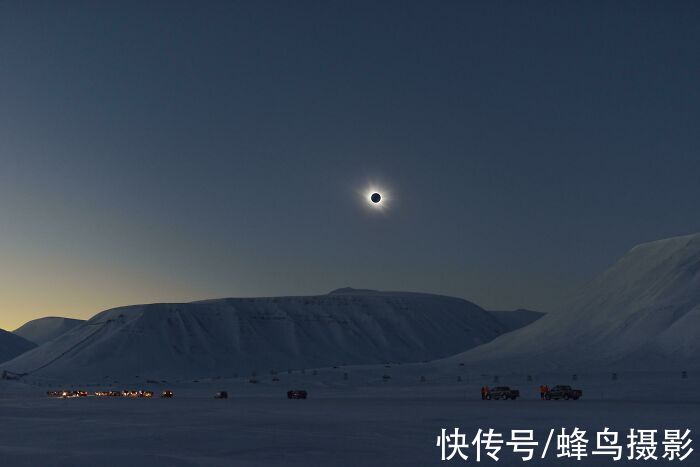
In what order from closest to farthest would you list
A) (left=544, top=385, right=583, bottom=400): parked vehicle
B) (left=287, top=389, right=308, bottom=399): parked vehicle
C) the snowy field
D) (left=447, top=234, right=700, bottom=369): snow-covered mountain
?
the snowy field, (left=544, top=385, right=583, bottom=400): parked vehicle, (left=287, top=389, right=308, bottom=399): parked vehicle, (left=447, top=234, right=700, bottom=369): snow-covered mountain

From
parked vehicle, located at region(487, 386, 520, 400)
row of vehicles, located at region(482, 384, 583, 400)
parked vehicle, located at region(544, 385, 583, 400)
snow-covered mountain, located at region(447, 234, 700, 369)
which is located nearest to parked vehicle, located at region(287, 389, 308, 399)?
row of vehicles, located at region(482, 384, 583, 400)

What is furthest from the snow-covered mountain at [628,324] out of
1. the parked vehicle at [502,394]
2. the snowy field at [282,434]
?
the snowy field at [282,434]

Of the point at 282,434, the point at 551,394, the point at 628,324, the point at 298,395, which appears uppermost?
the point at 628,324

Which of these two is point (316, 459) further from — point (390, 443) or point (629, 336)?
point (629, 336)

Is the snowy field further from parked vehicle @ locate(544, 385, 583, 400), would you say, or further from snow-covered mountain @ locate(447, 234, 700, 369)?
snow-covered mountain @ locate(447, 234, 700, 369)

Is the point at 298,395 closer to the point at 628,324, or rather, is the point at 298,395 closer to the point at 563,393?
the point at 563,393

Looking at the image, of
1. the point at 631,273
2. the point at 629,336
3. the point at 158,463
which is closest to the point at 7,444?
the point at 158,463

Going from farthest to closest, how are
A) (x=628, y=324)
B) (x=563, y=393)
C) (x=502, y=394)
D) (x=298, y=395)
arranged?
1. (x=628, y=324)
2. (x=298, y=395)
3. (x=502, y=394)
4. (x=563, y=393)

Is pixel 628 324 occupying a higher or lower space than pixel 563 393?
higher

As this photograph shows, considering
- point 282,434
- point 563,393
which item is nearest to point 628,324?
point 563,393
